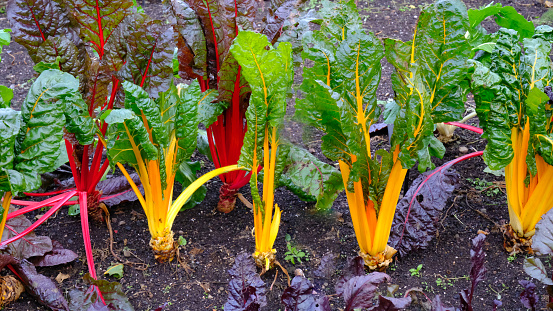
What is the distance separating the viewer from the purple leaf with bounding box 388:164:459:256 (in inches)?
74.5

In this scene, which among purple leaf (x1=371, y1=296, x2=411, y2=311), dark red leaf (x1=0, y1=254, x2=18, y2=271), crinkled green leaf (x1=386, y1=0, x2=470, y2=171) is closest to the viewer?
purple leaf (x1=371, y1=296, x2=411, y2=311)

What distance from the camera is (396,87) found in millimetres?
1719

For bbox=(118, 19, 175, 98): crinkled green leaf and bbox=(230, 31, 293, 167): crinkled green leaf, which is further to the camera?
bbox=(118, 19, 175, 98): crinkled green leaf

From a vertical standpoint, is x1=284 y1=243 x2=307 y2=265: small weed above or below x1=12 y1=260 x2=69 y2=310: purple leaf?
below

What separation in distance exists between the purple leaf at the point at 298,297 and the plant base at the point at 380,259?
0.43 metres

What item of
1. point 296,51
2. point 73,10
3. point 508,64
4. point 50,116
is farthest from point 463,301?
point 73,10

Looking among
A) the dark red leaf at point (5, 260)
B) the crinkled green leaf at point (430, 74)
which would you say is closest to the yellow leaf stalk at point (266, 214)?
the crinkled green leaf at point (430, 74)

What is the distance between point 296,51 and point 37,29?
1.09 m

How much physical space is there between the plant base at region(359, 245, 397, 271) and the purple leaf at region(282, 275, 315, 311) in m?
0.43

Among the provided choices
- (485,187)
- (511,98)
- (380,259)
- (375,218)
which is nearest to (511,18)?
(511,98)

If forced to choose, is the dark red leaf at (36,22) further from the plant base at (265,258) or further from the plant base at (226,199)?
the plant base at (265,258)

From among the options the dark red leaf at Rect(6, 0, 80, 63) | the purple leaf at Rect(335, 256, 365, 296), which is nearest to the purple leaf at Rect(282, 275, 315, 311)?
the purple leaf at Rect(335, 256, 365, 296)

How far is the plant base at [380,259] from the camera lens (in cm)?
183

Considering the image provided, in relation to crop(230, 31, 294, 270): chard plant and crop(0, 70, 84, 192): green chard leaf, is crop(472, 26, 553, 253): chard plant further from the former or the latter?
crop(0, 70, 84, 192): green chard leaf
